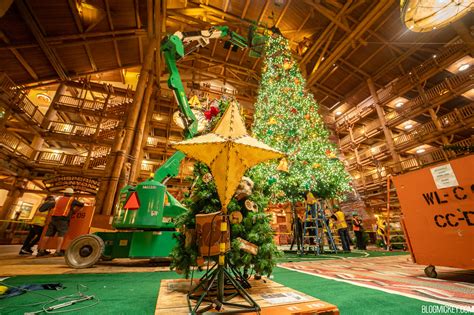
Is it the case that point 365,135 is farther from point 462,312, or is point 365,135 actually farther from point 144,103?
point 462,312

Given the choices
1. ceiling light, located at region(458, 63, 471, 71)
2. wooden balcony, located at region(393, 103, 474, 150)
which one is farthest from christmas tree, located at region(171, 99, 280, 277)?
ceiling light, located at region(458, 63, 471, 71)

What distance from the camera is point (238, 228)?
6.52 feet

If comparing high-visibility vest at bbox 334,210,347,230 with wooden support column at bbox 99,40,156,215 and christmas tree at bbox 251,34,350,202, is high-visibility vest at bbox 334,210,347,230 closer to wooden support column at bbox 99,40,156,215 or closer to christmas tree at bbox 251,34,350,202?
christmas tree at bbox 251,34,350,202

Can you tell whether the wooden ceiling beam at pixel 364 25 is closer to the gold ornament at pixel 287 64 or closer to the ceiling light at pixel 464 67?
the gold ornament at pixel 287 64

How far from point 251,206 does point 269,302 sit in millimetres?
818

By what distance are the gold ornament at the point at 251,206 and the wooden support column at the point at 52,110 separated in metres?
17.5

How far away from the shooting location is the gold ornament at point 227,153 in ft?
5.17

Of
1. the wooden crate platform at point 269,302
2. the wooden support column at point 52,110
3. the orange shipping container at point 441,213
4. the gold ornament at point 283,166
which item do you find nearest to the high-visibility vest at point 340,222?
the gold ornament at point 283,166

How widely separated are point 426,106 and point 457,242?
16.6 meters

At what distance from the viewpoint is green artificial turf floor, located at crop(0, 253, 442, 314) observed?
1.57m

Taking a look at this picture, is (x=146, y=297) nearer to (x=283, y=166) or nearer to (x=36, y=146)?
(x=283, y=166)

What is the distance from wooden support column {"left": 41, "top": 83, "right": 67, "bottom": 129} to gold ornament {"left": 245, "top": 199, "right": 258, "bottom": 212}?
57.5 ft

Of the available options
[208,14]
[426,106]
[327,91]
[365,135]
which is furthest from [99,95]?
[426,106]

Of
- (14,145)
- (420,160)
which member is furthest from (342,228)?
(14,145)
